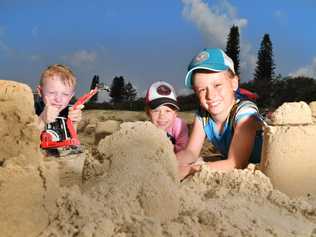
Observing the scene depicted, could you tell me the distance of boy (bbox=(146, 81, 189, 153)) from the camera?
12.3 ft

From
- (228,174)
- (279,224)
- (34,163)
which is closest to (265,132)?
(228,174)

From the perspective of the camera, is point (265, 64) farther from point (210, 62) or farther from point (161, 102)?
point (210, 62)

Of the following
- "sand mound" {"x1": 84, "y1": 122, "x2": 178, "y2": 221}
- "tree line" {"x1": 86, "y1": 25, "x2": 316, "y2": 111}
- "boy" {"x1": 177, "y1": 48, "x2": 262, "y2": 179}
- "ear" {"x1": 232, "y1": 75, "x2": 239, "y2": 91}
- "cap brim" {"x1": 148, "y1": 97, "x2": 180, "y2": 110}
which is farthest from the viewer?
"tree line" {"x1": 86, "y1": 25, "x2": 316, "y2": 111}

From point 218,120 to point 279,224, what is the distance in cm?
162

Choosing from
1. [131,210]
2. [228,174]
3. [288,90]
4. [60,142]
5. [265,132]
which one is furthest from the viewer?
[288,90]

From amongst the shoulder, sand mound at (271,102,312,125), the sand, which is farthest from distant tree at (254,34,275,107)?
the sand

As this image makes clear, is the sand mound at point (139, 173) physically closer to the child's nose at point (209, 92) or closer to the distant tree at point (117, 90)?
the child's nose at point (209, 92)

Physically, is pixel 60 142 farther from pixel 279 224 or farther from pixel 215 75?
pixel 279 224

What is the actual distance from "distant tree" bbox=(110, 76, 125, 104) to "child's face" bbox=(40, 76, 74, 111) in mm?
7840

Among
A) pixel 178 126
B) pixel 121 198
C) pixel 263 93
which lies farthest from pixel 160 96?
pixel 263 93

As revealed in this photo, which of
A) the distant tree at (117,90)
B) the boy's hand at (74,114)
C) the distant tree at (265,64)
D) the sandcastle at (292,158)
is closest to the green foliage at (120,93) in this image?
the distant tree at (117,90)

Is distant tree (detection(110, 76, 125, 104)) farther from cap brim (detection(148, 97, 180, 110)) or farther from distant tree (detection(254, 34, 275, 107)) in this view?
cap brim (detection(148, 97, 180, 110))

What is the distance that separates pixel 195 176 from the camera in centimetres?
243

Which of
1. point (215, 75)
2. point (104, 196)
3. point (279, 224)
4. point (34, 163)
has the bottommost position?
point (279, 224)
